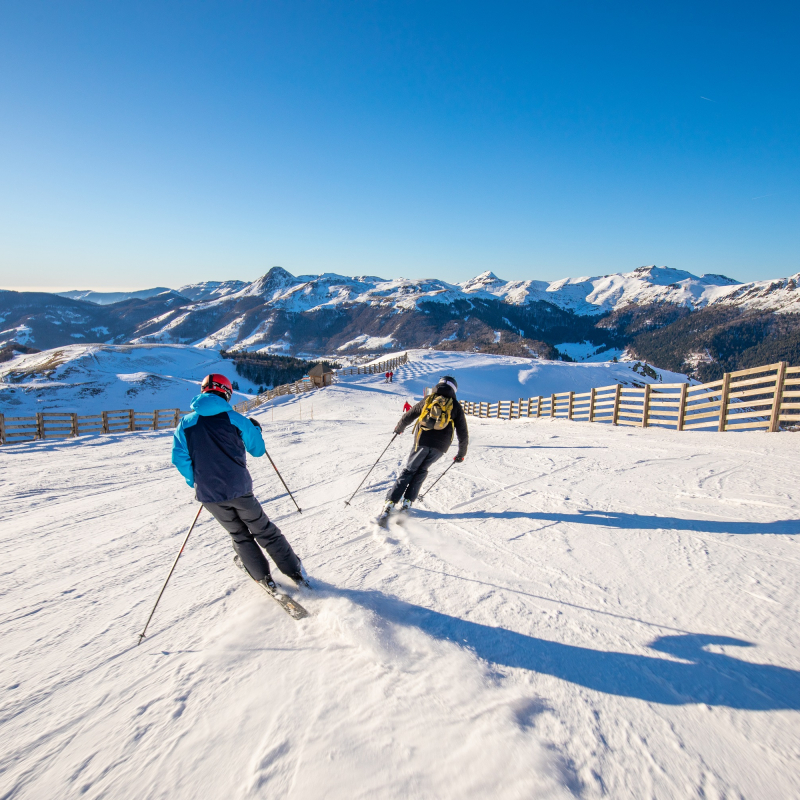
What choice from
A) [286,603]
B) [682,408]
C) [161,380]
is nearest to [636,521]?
[286,603]

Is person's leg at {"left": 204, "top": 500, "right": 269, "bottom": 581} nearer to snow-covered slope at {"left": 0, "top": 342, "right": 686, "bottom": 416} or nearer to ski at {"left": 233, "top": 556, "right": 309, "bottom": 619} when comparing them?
ski at {"left": 233, "top": 556, "right": 309, "bottom": 619}

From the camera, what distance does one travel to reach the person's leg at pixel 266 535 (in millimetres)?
3025

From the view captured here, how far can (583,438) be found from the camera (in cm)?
1000

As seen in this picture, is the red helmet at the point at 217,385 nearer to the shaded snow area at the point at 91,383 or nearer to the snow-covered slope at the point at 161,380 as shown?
the snow-covered slope at the point at 161,380

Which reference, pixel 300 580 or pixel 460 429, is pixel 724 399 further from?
pixel 300 580

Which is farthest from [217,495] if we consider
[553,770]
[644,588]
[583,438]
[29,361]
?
[29,361]

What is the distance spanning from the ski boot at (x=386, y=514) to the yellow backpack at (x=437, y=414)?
952 millimetres

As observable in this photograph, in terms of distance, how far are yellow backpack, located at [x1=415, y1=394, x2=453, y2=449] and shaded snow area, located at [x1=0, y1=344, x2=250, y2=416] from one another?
196 ft

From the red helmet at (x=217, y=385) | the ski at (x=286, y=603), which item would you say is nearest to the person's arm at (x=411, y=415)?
the red helmet at (x=217, y=385)

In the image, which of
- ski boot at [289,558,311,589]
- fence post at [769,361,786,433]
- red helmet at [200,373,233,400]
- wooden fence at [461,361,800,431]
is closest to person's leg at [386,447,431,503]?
ski boot at [289,558,311,589]

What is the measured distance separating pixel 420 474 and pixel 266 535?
2.11 m

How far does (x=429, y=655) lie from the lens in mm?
2328

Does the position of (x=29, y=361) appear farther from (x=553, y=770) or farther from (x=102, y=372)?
(x=553, y=770)

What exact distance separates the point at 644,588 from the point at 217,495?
11.1ft
